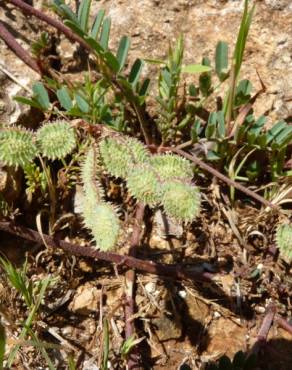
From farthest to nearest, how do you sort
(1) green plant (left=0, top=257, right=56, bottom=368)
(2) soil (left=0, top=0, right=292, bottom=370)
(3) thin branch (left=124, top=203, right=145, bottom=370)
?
(2) soil (left=0, top=0, right=292, bottom=370) → (3) thin branch (left=124, top=203, right=145, bottom=370) → (1) green plant (left=0, top=257, right=56, bottom=368)

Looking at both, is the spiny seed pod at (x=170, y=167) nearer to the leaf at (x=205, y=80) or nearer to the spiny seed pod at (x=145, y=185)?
the spiny seed pod at (x=145, y=185)

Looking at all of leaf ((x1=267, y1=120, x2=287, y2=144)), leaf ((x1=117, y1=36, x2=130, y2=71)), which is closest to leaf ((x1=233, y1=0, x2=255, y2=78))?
leaf ((x1=267, y1=120, x2=287, y2=144))

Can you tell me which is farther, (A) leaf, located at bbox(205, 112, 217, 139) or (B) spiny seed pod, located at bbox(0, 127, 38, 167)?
(A) leaf, located at bbox(205, 112, 217, 139)

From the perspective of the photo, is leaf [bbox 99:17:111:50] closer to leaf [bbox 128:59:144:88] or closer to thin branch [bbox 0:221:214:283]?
leaf [bbox 128:59:144:88]

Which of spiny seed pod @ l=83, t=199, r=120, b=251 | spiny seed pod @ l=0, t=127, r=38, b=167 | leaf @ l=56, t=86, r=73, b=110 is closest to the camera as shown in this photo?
spiny seed pod @ l=83, t=199, r=120, b=251

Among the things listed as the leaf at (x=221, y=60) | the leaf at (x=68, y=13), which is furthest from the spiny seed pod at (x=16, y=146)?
the leaf at (x=221, y=60)

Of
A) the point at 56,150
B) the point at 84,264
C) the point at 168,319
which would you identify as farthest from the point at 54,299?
the point at 56,150

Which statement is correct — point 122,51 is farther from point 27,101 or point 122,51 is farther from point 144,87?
point 27,101
